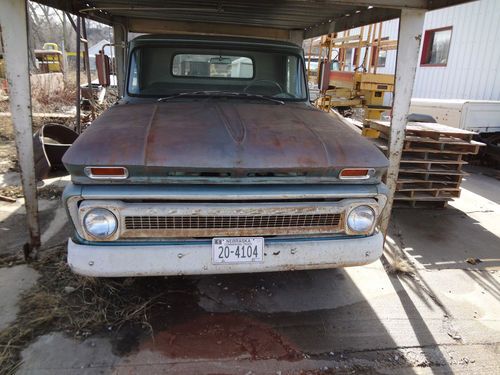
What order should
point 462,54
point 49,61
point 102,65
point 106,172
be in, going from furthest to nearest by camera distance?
point 49,61 < point 462,54 < point 102,65 < point 106,172

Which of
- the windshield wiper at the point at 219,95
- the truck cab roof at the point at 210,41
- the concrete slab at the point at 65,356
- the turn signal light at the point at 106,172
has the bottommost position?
the concrete slab at the point at 65,356

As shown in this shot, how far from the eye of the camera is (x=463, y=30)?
1088 centimetres

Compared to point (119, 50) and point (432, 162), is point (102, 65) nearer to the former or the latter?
point (119, 50)

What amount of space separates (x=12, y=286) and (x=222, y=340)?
1.92m

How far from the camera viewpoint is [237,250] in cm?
267

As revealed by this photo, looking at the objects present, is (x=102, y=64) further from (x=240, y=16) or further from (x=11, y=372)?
(x=11, y=372)

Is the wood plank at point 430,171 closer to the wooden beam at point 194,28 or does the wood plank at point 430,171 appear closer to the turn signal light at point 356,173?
the turn signal light at point 356,173

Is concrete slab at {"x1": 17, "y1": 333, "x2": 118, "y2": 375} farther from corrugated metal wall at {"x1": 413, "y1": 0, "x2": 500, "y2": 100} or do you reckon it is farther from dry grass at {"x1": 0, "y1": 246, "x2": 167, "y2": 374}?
corrugated metal wall at {"x1": 413, "y1": 0, "x2": 500, "y2": 100}

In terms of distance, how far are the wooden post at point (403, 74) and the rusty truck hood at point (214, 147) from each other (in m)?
0.85

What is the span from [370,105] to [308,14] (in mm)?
3849

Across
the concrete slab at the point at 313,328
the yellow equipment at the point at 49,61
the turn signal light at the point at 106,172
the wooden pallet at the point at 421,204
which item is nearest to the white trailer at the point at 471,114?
the wooden pallet at the point at 421,204

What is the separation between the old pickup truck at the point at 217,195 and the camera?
247cm

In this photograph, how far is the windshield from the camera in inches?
151

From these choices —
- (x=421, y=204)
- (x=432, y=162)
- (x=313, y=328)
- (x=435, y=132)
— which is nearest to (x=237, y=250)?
(x=313, y=328)
